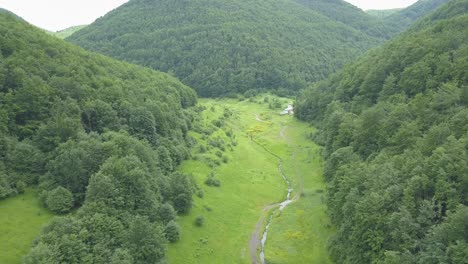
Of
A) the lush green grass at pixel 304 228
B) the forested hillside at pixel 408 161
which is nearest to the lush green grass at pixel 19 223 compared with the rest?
the lush green grass at pixel 304 228

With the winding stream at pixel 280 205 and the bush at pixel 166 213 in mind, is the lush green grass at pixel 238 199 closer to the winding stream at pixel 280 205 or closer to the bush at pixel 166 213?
the winding stream at pixel 280 205

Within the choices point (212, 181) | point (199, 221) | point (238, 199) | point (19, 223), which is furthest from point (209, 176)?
point (19, 223)

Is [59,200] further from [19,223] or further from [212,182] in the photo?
[212,182]

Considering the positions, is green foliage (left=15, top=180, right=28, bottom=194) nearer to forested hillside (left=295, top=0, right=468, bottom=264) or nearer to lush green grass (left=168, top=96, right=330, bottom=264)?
lush green grass (left=168, top=96, right=330, bottom=264)

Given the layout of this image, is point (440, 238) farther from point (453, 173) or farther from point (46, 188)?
point (46, 188)

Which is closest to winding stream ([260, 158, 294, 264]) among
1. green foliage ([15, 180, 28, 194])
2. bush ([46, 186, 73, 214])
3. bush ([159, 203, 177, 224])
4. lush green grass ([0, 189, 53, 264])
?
bush ([159, 203, 177, 224])
